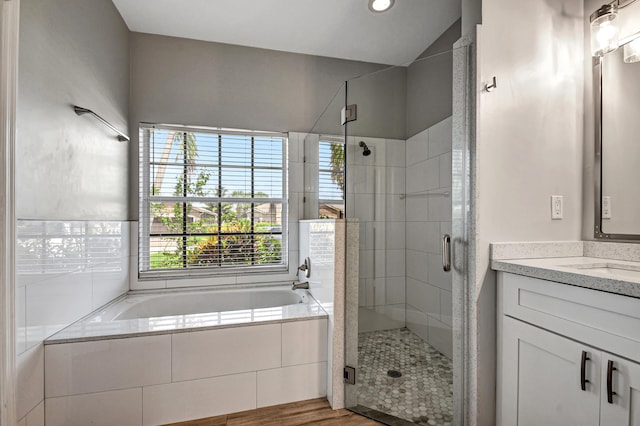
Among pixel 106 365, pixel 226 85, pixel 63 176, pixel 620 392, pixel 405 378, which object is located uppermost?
pixel 226 85

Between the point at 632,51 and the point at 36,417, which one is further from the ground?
the point at 632,51

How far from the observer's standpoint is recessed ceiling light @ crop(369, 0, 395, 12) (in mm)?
1939

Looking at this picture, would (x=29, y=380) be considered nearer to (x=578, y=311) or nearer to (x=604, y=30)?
(x=578, y=311)

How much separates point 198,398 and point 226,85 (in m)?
2.31

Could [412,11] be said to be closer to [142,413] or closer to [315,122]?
[315,122]

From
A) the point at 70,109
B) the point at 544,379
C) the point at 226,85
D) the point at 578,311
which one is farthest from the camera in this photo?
the point at 226,85

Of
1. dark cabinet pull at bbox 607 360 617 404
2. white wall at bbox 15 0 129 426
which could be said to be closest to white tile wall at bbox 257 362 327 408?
white wall at bbox 15 0 129 426

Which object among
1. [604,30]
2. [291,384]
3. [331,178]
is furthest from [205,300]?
[604,30]

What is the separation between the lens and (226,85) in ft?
8.46

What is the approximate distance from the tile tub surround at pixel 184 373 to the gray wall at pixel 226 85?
127 centimetres

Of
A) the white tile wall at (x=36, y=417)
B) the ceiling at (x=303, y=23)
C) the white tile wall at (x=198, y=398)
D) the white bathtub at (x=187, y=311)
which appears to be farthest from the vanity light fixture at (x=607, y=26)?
the white tile wall at (x=36, y=417)

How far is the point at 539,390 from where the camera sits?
3.97ft

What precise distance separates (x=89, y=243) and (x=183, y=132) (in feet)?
3.82

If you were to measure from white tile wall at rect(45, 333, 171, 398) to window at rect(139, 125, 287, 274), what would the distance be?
1.06 meters
